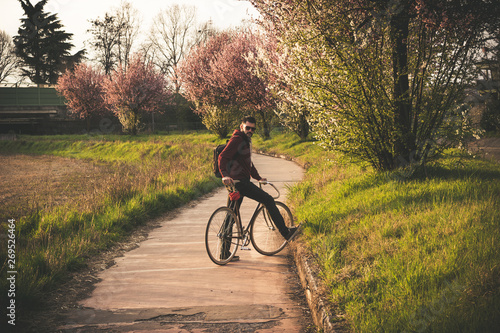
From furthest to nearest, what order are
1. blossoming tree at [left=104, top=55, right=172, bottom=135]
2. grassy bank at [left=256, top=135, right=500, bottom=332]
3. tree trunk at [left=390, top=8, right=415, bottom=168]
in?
blossoming tree at [left=104, top=55, right=172, bottom=135], tree trunk at [left=390, top=8, right=415, bottom=168], grassy bank at [left=256, top=135, right=500, bottom=332]

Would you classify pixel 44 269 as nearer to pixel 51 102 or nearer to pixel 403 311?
pixel 403 311

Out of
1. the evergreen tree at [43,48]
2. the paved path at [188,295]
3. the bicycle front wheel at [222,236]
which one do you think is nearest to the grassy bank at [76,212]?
the paved path at [188,295]

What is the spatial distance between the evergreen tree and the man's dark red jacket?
161 feet

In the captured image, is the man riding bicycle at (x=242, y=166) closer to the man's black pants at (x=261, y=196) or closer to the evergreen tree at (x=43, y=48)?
the man's black pants at (x=261, y=196)

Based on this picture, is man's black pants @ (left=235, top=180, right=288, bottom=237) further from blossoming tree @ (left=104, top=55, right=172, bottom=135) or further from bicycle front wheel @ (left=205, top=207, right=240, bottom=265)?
blossoming tree @ (left=104, top=55, right=172, bottom=135)

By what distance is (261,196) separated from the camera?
19.9 ft

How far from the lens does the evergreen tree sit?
157 ft

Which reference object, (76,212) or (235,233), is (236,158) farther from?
(76,212)

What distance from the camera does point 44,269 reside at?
5.35 metres

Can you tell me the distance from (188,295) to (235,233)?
1.48m

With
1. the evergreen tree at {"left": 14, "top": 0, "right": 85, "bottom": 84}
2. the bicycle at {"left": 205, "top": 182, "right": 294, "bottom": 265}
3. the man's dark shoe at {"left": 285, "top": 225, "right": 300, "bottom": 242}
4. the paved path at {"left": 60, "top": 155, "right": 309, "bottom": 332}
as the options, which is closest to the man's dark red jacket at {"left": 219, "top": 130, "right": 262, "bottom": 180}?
the bicycle at {"left": 205, "top": 182, "right": 294, "bottom": 265}

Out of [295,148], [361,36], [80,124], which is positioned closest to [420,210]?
[361,36]

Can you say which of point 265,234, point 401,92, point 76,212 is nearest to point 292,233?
point 265,234

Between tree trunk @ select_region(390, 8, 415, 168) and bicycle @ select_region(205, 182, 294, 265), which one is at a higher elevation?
tree trunk @ select_region(390, 8, 415, 168)
